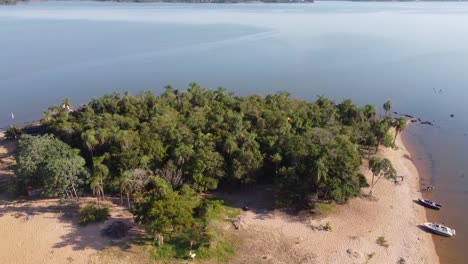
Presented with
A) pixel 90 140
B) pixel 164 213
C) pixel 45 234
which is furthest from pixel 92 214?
pixel 90 140

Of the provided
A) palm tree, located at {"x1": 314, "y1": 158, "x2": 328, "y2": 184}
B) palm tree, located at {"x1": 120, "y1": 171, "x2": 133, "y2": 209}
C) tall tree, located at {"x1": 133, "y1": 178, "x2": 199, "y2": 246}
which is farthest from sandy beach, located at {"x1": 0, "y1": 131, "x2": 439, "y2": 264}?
palm tree, located at {"x1": 314, "y1": 158, "x2": 328, "y2": 184}

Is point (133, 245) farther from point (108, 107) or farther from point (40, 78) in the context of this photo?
point (40, 78)

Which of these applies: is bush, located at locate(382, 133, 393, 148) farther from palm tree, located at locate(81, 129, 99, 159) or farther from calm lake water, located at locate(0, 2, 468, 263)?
palm tree, located at locate(81, 129, 99, 159)

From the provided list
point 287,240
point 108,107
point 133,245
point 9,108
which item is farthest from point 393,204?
point 9,108

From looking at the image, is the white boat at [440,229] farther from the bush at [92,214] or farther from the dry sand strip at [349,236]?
the bush at [92,214]

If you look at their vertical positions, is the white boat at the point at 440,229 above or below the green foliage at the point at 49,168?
below

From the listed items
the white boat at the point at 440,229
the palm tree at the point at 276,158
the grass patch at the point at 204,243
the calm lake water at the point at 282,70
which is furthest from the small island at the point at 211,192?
the calm lake water at the point at 282,70
